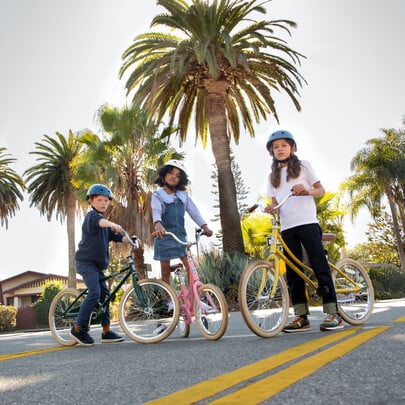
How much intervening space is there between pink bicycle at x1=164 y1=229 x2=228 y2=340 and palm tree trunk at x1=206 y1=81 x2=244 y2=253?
34.2ft

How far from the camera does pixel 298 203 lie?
4949 mm

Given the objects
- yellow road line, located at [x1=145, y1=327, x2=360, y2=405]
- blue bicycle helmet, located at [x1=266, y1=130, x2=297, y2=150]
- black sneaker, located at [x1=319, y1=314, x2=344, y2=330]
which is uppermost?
blue bicycle helmet, located at [x1=266, y1=130, x2=297, y2=150]

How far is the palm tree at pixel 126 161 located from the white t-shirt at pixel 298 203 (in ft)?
50.0

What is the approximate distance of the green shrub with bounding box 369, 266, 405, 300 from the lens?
2180 cm

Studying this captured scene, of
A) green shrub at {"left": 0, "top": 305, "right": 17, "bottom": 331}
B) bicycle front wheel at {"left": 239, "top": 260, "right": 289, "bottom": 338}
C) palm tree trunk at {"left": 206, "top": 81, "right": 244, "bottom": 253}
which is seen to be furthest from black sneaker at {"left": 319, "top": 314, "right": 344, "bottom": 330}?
green shrub at {"left": 0, "top": 305, "right": 17, "bottom": 331}

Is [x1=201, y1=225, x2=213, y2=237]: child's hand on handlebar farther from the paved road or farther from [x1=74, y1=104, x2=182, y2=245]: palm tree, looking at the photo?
[x1=74, y1=104, x2=182, y2=245]: palm tree

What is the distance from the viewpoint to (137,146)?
20750 millimetres

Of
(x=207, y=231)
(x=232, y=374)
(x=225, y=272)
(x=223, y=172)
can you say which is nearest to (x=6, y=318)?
(x=223, y=172)

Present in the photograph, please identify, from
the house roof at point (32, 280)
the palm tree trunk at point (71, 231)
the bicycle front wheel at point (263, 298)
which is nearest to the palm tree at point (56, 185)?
the palm tree trunk at point (71, 231)

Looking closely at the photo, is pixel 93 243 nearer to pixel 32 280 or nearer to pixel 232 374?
pixel 232 374

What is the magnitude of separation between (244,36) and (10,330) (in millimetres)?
21431

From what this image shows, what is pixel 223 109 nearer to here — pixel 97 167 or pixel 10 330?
pixel 97 167

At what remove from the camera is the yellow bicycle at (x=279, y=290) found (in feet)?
14.6

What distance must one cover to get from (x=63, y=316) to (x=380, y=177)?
30.1 m
